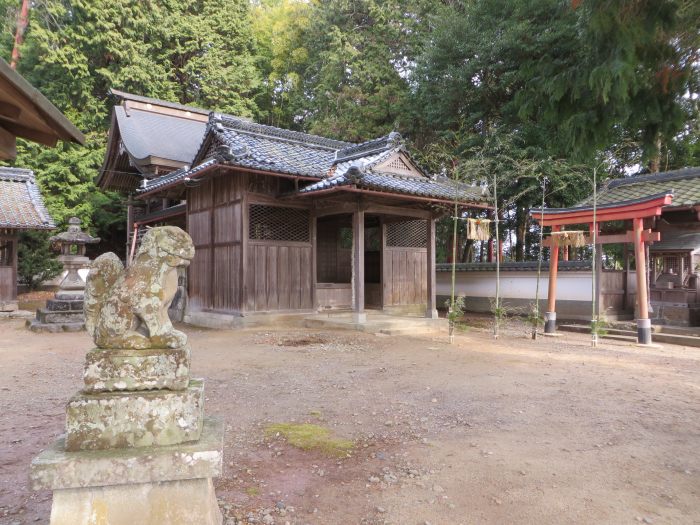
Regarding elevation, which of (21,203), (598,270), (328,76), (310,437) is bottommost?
(310,437)

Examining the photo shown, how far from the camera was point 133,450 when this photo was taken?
211cm

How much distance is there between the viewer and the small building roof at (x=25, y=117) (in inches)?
112

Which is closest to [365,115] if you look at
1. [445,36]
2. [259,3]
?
[445,36]

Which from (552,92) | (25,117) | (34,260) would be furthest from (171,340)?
(34,260)

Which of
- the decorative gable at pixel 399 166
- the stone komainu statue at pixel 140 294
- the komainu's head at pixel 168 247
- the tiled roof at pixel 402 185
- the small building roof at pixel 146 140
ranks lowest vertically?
the stone komainu statue at pixel 140 294

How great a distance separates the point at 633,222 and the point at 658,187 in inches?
106

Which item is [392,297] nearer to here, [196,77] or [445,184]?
[445,184]

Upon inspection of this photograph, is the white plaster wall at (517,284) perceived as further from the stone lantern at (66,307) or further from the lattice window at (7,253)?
the lattice window at (7,253)

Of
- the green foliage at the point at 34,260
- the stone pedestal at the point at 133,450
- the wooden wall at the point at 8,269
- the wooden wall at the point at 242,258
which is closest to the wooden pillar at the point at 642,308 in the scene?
the wooden wall at the point at 242,258

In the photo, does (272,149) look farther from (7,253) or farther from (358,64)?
(358,64)

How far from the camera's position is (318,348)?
8.69 m

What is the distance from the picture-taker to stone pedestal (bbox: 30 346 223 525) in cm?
203

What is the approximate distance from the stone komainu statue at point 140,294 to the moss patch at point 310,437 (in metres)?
2.02

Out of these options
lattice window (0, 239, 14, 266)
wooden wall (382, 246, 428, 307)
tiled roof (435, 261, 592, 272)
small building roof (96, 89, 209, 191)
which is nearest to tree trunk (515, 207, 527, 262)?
tiled roof (435, 261, 592, 272)
